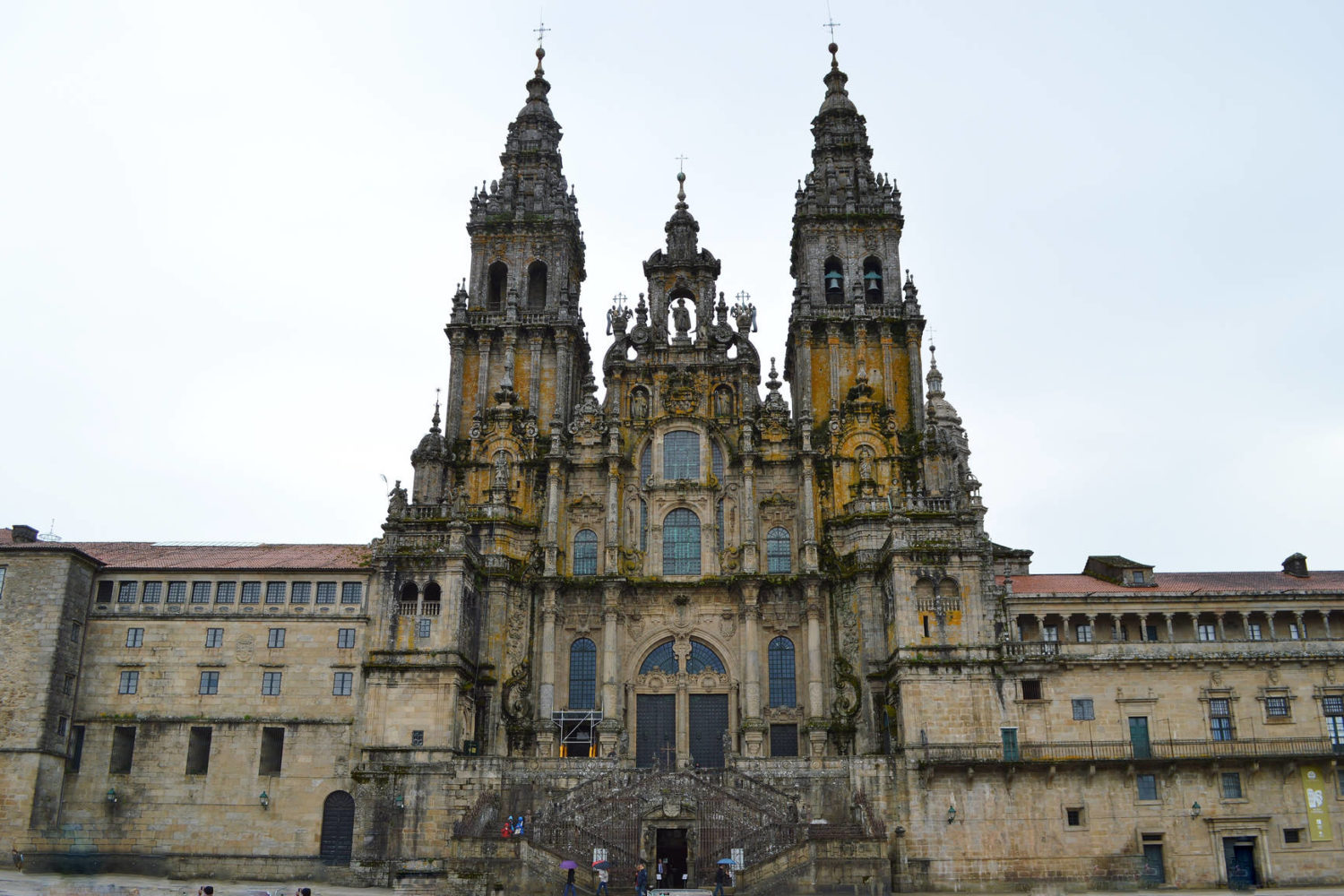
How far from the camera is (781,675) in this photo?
53.7 m

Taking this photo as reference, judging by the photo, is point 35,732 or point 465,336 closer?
point 35,732

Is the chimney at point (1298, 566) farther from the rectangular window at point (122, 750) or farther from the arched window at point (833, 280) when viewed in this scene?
the rectangular window at point (122, 750)

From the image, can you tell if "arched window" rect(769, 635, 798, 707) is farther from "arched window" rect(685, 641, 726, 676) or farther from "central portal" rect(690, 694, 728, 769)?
"arched window" rect(685, 641, 726, 676)

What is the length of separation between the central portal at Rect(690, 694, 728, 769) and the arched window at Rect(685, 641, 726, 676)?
116cm

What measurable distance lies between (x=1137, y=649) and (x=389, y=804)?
30.7m

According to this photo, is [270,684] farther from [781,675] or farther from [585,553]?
[781,675]

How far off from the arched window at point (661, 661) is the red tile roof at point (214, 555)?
43.8 ft

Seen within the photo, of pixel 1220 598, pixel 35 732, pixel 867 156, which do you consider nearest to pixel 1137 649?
pixel 1220 598

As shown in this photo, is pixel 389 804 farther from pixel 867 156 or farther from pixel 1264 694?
pixel 867 156

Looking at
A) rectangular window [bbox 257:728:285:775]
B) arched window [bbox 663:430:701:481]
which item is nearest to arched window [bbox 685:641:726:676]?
arched window [bbox 663:430:701:481]

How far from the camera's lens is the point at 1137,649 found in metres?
48.1

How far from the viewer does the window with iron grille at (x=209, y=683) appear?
49812 millimetres

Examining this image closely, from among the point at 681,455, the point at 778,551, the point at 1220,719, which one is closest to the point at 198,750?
the point at 681,455

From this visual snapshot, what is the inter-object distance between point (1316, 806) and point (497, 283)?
44392 mm
